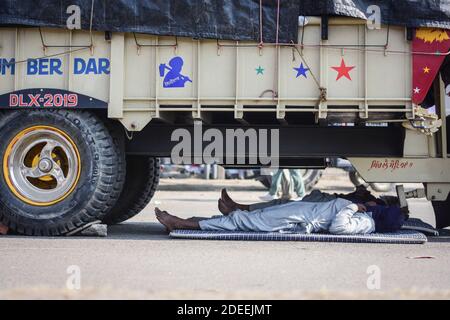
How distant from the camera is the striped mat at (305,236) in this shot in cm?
800

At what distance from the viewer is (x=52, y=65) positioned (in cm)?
832

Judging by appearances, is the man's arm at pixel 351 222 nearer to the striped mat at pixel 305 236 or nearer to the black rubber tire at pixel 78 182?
the striped mat at pixel 305 236

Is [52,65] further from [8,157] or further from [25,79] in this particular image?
[8,157]

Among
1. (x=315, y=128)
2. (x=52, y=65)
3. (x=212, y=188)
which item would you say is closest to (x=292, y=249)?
(x=315, y=128)

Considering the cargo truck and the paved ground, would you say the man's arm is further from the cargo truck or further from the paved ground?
the cargo truck

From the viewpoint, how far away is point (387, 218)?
27.4 ft

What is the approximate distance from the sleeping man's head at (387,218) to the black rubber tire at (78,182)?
271 cm

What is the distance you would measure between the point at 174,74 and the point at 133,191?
2477 mm

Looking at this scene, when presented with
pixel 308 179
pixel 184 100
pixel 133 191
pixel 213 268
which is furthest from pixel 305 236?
pixel 308 179

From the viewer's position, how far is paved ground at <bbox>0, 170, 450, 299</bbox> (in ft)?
17.0

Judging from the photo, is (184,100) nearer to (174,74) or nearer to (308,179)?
(174,74)

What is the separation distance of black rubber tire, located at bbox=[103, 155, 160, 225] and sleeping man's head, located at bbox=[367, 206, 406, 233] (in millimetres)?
3152

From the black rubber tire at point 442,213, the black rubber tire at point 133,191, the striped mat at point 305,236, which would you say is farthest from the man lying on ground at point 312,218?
the black rubber tire at point 133,191

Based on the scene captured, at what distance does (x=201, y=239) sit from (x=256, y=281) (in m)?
2.63
